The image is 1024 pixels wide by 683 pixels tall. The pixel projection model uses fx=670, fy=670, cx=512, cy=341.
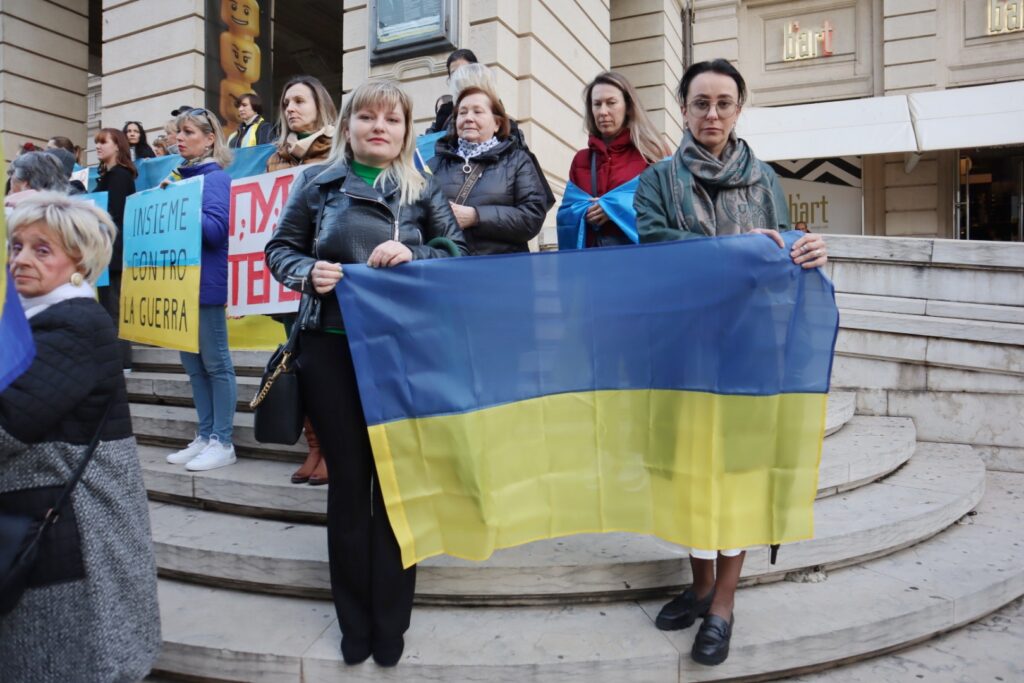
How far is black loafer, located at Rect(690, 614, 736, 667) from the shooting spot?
2418mm

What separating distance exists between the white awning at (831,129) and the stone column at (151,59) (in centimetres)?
962

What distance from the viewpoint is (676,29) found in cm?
1523

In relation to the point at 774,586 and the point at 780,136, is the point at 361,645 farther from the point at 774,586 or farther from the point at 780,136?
the point at 780,136

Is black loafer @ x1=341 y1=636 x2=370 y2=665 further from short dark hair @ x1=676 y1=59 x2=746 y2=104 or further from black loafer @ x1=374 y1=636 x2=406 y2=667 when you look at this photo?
short dark hair @ x1=676 y1=59 x2=746 y2=104

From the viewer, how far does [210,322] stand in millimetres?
4043

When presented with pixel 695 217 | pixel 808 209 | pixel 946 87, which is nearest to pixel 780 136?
pixel 808 209

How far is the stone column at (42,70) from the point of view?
13.4 metres

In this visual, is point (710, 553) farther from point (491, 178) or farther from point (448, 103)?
point (448, 103)

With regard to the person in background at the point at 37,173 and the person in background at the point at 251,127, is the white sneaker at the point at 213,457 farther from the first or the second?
the person in background at the point at 251,127

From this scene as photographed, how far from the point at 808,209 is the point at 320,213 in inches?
569

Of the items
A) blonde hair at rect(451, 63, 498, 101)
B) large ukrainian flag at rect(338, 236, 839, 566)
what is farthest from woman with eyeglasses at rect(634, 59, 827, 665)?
blonde hair at rect(451, 63, 498, 101)

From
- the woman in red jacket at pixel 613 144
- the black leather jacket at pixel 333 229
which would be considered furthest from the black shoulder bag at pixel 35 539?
the woman in red jacket at pixel 613 144

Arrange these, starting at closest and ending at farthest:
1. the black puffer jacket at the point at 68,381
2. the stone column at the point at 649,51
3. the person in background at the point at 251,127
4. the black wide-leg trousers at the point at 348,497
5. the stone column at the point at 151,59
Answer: the black puffer jacket at the point at 68,381 < the black wide-leg trousers at the point at 348,497 < the person in background at the point at 251,127 < the stone column at the point at 151,59 < the stone column at the point at 649,51

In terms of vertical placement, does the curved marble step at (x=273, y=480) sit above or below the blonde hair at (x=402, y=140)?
below
